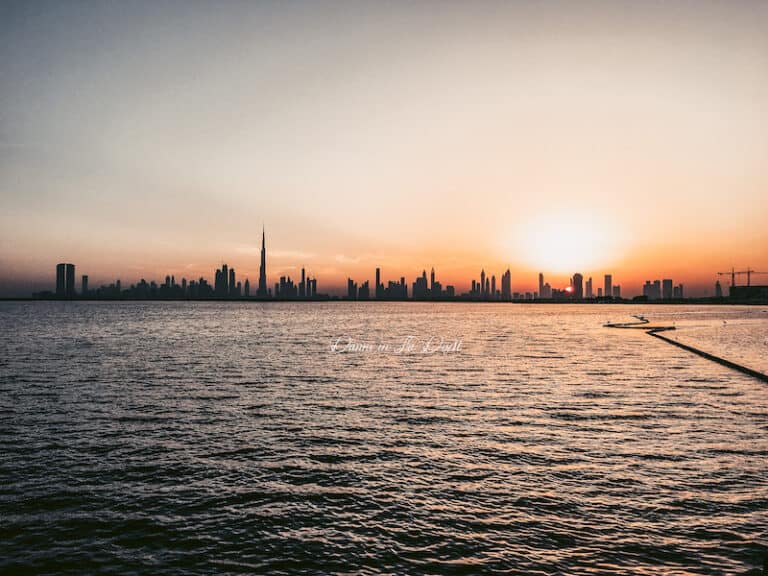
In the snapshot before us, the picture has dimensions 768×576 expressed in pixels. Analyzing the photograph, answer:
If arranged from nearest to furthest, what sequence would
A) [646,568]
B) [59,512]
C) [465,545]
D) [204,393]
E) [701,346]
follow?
1. [646,568]
2. [465,545]
3. [59,512]
4. [204,393]
5. [701,346]

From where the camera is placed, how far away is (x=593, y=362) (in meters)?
52.3

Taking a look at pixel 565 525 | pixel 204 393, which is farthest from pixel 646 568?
pixel 204 393

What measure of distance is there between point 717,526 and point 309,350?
55.0 metres

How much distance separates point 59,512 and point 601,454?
17.3 meters

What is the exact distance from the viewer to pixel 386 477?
1725 centimetres

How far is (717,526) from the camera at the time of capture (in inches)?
514

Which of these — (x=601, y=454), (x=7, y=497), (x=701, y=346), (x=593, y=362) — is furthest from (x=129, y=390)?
(x=701, y=346)

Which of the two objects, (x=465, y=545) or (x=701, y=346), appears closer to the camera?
(x=465, y=545)

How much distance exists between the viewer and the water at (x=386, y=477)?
12.0 meters

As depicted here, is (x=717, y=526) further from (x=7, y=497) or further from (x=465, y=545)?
(x=7, y=497)

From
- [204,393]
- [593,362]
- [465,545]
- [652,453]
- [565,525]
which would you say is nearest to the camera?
[465,545]

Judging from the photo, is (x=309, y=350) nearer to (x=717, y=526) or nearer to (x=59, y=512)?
(x=59, y=512)

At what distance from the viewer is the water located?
12016 mm

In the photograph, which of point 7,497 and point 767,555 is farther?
point 7,497
